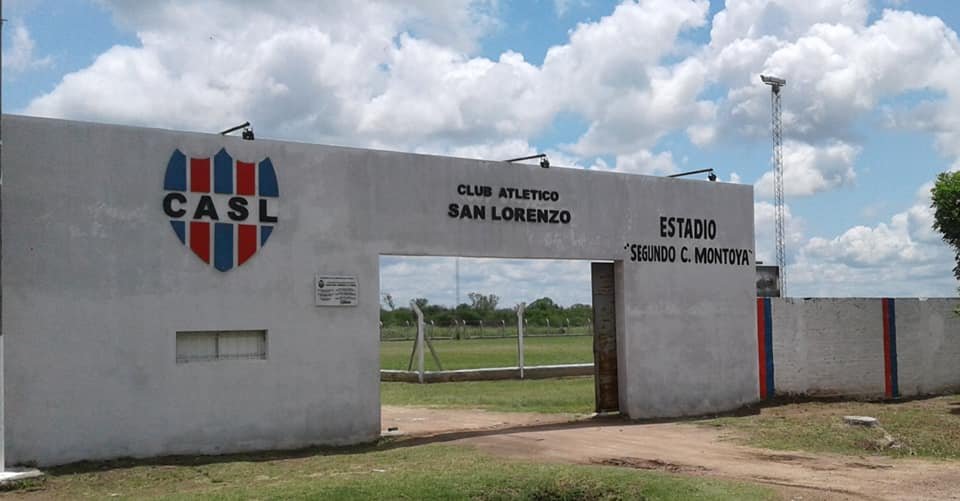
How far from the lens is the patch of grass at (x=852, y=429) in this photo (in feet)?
46.8

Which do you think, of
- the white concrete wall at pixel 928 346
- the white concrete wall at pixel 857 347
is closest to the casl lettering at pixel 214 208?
the white concrete wall at pixel 857 347

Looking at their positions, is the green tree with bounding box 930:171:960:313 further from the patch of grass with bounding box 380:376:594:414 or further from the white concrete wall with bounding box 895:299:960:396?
the patch of grass with bounding box 380:376:594:414

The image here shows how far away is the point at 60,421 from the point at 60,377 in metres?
0.51

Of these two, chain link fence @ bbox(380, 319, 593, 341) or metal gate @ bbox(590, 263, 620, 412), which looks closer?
metal gate @ bbox(590, 263, 620, 412)

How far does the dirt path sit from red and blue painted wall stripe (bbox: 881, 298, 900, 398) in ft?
22.7

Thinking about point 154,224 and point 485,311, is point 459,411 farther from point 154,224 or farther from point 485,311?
point 485,311

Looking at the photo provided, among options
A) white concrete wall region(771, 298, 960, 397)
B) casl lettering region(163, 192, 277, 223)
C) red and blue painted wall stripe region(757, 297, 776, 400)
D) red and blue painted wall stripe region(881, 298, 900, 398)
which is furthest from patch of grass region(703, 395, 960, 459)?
casl lettering region(163, 192, 277, 223)

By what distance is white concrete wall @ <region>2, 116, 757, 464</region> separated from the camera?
38.4 feet

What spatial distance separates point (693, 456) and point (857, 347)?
8.94 meters

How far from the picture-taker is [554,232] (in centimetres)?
1619

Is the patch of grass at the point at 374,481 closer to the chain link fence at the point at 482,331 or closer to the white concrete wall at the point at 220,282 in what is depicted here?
the white concrete wall at the point at 220,282

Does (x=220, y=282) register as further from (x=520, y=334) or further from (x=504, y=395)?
(x=520, y=334)

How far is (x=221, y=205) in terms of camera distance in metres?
13.0

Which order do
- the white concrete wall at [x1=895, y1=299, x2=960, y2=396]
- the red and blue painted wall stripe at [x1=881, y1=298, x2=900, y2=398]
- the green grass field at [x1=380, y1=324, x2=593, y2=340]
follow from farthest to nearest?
the green grass field at [x1=380, y1=324, x2=593, y2=340], the white concrete wall at [x1=895, y1=299, x2=960, y2=396], the red and blue painted wall stripe at [x1=881, y1=298, x2=900, y2=398]
